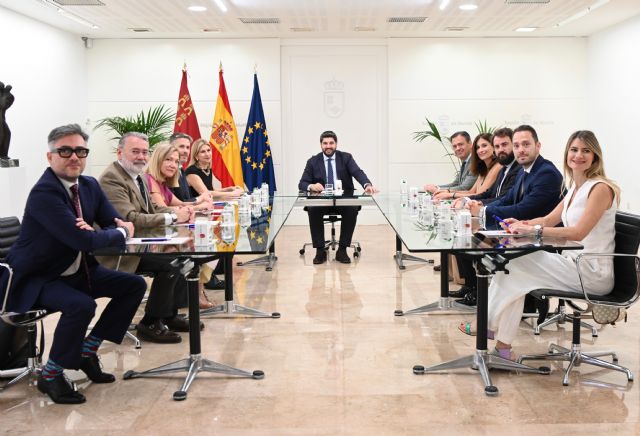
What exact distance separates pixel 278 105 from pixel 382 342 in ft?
21.2

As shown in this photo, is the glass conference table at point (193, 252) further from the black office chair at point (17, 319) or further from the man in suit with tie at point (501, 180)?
the man in suit with tie at point (501, 180)

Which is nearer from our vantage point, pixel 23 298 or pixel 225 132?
pixel 23 298

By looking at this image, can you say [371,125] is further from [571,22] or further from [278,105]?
[571,22]

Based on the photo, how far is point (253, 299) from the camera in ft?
18.9

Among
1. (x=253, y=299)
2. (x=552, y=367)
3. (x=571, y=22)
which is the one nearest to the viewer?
(x=552, y=367)

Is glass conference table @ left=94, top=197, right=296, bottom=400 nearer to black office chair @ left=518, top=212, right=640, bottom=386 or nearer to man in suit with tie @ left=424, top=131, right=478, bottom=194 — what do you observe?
black office chair @ left=518, top=212, right=640, bottom=386

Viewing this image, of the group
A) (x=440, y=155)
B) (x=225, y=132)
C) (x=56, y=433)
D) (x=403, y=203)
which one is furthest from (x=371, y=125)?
(x=56, y=433)

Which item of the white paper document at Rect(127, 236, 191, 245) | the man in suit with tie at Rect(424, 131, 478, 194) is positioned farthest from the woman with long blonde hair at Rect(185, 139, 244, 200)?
the white paper document at Rect(127, 236, 191, 245)

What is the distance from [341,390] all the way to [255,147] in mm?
6887

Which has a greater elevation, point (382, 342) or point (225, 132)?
point (225, 132)

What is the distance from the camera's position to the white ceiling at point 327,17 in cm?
790

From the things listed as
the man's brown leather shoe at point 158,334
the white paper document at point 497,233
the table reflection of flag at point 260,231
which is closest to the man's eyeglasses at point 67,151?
the table reflection of flag at point 260,231

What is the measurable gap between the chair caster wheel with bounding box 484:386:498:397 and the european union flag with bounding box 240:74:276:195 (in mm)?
6876

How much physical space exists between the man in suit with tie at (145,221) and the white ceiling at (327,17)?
3.57 m
